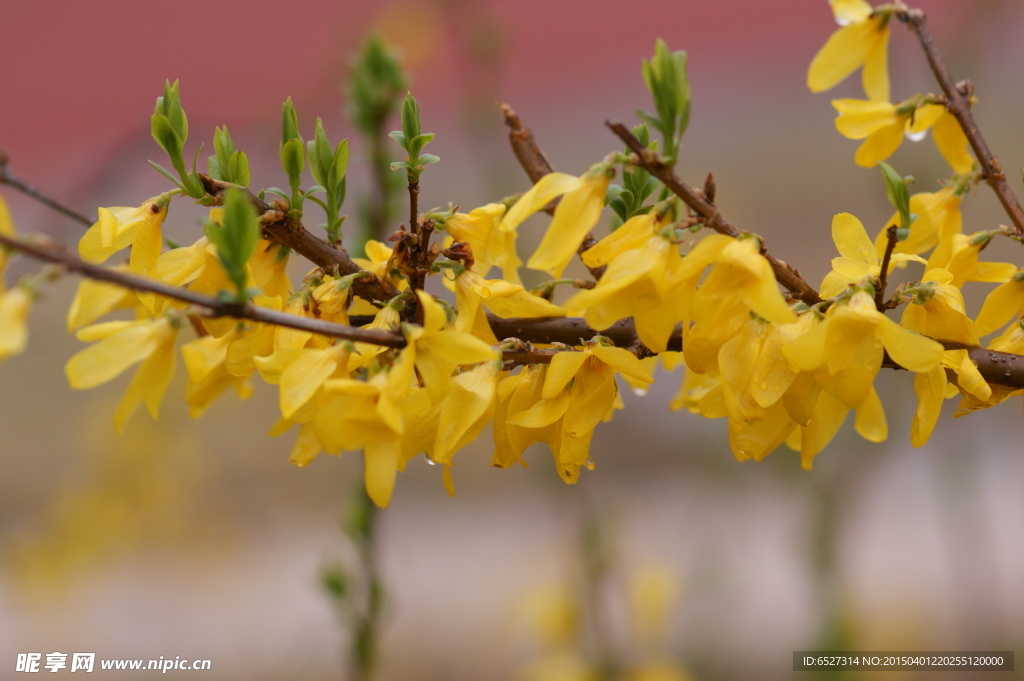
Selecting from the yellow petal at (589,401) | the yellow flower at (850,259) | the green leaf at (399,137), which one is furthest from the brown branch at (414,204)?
the yellow flower at (850,259)

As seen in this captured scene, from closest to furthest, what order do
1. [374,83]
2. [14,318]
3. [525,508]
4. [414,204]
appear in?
1. [14,318]
2. [414,204]
3. [374,83]
4. [525,508]

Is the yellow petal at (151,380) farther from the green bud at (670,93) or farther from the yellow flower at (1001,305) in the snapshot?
the yellow flower at (1001,305)

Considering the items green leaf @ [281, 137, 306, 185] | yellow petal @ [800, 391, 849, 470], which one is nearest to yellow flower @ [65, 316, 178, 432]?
green leaf @ [281, 137, 306, 185]

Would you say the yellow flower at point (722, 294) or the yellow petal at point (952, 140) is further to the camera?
the yellow petal at point (952, 140)

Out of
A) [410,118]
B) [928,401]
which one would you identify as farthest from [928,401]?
[410,118]

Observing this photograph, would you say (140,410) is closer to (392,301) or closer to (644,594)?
(644,594)

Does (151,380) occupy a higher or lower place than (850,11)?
lower

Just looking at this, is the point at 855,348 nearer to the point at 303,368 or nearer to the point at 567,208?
the point at 567,208
